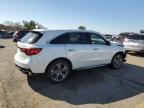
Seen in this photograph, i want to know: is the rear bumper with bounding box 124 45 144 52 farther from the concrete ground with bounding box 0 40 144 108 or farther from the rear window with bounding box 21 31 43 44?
the rear window with bounding box 21 31 43 44

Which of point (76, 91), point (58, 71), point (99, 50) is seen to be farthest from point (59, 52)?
point (99, 50)

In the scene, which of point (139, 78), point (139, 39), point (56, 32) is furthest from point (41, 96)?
point (139, 39)

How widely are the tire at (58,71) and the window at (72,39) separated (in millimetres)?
657

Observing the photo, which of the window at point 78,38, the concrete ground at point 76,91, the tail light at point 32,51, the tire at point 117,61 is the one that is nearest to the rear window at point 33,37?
the tail light at point 32,51

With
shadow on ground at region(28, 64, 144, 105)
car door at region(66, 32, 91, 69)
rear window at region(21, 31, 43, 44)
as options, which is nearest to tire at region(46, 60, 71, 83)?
shadow on ground at region(28, 64, 144, 105)

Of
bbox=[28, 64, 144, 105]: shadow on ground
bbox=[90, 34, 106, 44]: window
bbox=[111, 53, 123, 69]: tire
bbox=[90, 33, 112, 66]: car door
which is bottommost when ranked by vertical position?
bbox=[28, 64, 144, 105]: shadow on ground

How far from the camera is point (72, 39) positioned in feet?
21.7

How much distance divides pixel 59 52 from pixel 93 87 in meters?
1.54

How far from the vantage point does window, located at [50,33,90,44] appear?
246 inches

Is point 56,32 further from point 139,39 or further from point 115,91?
point 139,39

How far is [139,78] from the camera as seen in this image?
723 cm

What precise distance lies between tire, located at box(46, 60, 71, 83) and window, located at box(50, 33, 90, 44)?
657mm

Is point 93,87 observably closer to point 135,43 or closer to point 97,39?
point 97,39

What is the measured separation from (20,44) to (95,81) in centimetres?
283
